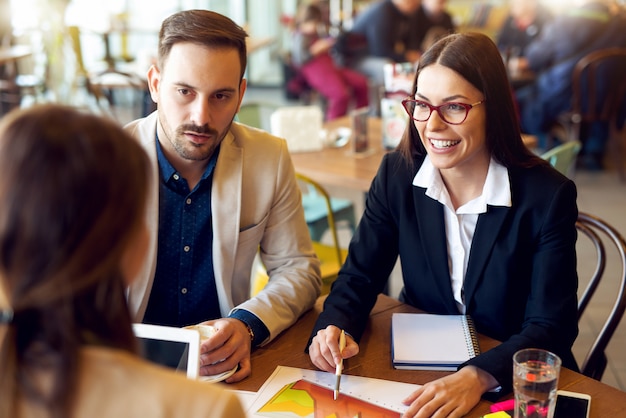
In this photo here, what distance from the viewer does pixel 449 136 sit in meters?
1.57

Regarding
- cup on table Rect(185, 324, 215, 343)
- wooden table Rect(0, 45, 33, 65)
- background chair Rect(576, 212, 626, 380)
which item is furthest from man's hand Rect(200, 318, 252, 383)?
wooden table Rect(0, 45, 33, 65)

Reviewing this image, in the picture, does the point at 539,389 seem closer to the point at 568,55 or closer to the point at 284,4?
the point at 568,55

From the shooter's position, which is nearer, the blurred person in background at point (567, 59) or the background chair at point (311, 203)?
Answer: the background chair at point (311, 203)

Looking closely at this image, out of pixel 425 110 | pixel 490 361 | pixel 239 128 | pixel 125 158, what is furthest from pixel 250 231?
pixel 125 158

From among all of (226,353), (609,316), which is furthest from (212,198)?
(609,316)

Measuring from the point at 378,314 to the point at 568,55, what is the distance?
13.5 ft

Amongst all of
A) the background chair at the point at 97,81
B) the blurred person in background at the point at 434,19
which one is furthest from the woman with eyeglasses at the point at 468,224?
the blurred person in background at the point at 434,19

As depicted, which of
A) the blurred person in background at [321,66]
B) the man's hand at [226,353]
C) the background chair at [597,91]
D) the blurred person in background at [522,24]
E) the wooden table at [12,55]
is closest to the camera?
the man's hand at [226,353]

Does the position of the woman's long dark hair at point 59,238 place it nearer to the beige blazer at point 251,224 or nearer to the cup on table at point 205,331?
the cup on table at point 205,331

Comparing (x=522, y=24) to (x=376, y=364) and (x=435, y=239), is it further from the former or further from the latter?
(x=376, y=364)

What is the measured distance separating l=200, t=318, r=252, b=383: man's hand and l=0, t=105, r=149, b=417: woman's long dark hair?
2.00 ft

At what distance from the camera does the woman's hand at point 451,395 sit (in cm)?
123

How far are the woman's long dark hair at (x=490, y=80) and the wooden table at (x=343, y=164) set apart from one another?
0.99m

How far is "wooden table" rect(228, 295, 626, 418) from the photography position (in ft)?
4.12
